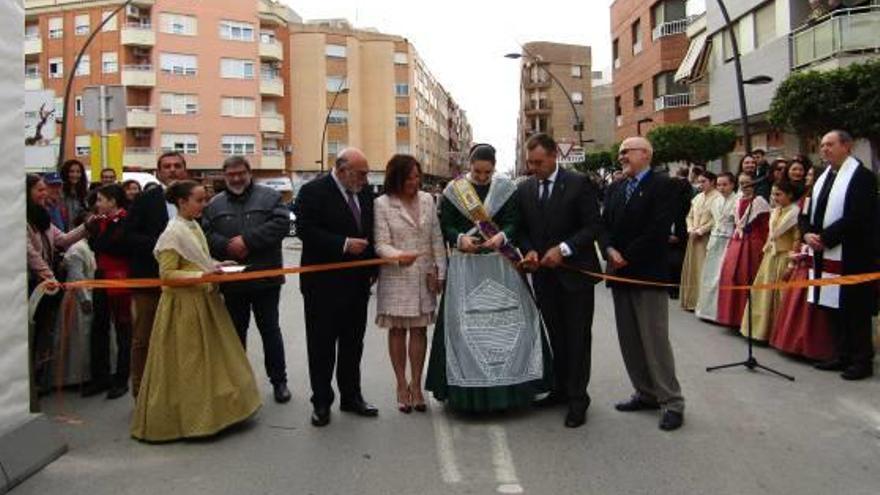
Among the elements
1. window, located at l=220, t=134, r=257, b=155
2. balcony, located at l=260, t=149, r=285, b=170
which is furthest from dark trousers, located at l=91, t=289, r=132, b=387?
balcony, located at l=260, t=149, r=285, b=170

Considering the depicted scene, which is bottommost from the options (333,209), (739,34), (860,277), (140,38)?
(860,277)

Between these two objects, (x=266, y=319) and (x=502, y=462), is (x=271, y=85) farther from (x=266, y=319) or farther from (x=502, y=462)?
(x=502, y=462)

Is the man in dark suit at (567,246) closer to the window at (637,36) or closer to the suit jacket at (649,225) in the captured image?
the suit jacket at (649,225)

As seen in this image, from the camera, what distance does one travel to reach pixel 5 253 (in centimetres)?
502

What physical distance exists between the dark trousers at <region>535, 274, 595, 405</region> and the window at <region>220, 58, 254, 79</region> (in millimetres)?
62990

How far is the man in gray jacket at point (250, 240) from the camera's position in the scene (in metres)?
6.57

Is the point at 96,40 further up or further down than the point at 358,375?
further up

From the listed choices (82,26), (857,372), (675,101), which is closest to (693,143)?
(675,101)

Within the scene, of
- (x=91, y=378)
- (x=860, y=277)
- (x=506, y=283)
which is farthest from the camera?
(x=91, y=378)

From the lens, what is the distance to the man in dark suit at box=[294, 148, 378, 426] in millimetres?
6129

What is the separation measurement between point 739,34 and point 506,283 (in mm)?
25890

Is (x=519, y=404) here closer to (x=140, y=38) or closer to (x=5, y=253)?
(x=5, y=253)

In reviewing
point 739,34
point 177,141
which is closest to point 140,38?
point 177,141

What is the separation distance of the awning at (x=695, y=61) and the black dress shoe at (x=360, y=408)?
2837 cm
